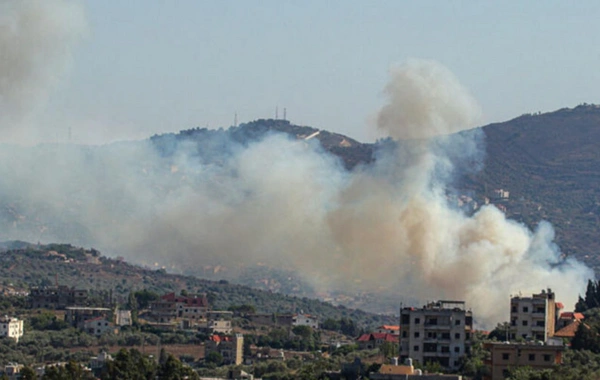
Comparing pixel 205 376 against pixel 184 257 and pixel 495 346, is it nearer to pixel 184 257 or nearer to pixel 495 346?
pixel 495 346

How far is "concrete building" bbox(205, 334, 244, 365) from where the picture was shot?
107312 millimetres

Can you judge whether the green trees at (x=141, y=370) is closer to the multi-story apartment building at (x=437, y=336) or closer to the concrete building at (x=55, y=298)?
the multi-story apartment building at (x=437, y=336)

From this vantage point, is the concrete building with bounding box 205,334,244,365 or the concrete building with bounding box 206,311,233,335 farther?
the concrete building with bounding box 206,311,233,335

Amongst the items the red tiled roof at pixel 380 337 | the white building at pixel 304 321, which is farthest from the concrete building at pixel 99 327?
the white building at pixel 304 321

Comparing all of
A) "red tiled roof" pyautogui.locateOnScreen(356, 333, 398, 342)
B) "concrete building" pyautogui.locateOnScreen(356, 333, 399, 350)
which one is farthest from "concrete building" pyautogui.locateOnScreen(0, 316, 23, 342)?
"concrete building" pyautogui.locateOnScreen(356, 333, 399, 350)

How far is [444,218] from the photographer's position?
12356cm

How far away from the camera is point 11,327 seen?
113 meters

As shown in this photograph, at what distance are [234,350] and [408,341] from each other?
28614mm

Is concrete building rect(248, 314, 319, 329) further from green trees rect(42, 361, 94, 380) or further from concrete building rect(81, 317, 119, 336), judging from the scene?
green trees rect(42, 361, 94, 380)

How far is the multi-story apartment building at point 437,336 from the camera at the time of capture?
80.4m

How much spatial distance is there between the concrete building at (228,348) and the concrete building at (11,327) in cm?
1120

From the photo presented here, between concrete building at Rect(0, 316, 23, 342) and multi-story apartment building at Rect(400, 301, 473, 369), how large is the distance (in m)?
35.7

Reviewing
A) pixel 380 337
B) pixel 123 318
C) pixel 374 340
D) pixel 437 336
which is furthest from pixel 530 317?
pixel 123 318

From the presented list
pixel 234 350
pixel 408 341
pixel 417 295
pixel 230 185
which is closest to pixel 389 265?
pixel 417 295
